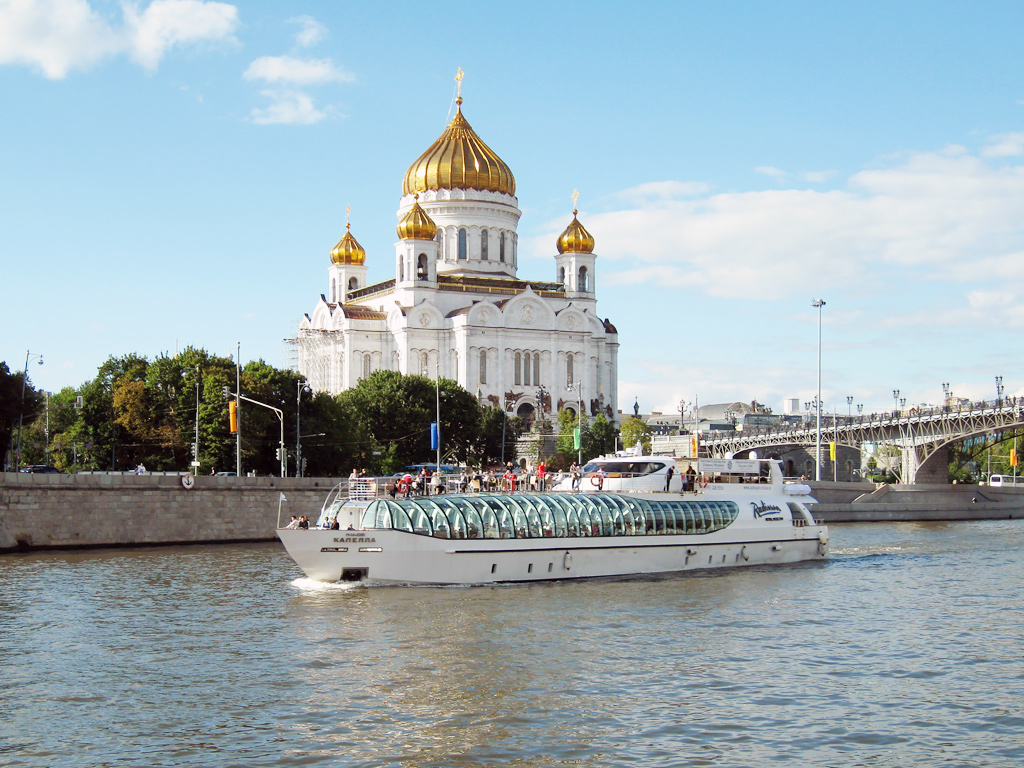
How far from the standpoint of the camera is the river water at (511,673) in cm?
1902

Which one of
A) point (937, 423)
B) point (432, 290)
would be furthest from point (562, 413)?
point (937, 423)

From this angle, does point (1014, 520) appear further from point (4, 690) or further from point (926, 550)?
point (4, 690)

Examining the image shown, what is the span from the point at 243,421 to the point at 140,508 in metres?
13.4

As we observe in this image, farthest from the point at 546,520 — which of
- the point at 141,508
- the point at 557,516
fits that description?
the point at 141,508

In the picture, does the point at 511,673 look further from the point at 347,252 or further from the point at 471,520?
the point at 347,252

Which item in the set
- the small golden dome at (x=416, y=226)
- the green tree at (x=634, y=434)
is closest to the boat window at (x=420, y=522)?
the green tree at (x=634, y=434)

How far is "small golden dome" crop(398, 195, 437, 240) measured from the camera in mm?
106500

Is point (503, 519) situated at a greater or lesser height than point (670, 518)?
greater

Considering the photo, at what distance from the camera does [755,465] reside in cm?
4606

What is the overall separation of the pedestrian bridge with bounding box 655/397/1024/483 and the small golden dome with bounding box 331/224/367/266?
42258 millimetres

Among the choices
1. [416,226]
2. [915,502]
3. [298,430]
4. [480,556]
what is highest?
[416,226]

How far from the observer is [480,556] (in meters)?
35.9

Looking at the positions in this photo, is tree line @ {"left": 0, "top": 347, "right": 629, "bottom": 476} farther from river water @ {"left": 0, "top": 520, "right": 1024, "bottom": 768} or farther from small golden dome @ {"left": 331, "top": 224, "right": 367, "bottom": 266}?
small golden dome @ {"left": 331, "top": 224, "right": 367, "bottom": 266}

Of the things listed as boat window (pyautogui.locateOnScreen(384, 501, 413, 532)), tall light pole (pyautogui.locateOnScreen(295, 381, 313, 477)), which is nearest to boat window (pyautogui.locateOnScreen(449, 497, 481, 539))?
boat window (pyautogui.locateOnScreen(384, 501, 413, 532))
